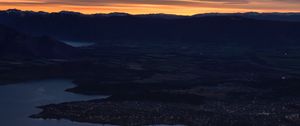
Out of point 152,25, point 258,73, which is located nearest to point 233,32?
point 152,25

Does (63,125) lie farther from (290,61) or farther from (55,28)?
(55,28)

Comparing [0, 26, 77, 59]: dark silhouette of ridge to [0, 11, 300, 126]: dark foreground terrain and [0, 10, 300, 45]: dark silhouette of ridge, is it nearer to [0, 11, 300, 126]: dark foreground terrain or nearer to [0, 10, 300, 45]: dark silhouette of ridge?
[0, 11, 300, 126]: dark foreground terrain

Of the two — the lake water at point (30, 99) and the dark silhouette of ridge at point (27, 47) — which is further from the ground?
the lake water at point (30, 99)

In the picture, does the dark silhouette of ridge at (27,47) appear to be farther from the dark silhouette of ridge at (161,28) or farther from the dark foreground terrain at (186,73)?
the dark silhouette of ridge at (161,28)

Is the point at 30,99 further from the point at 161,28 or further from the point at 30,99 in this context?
the point at 161,28

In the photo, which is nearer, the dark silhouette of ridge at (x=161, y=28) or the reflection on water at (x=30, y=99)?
the reflection on water at (x=30, y=99)

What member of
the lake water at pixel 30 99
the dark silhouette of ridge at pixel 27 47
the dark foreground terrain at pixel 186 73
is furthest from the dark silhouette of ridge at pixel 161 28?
the lake water at pixel 30 99
